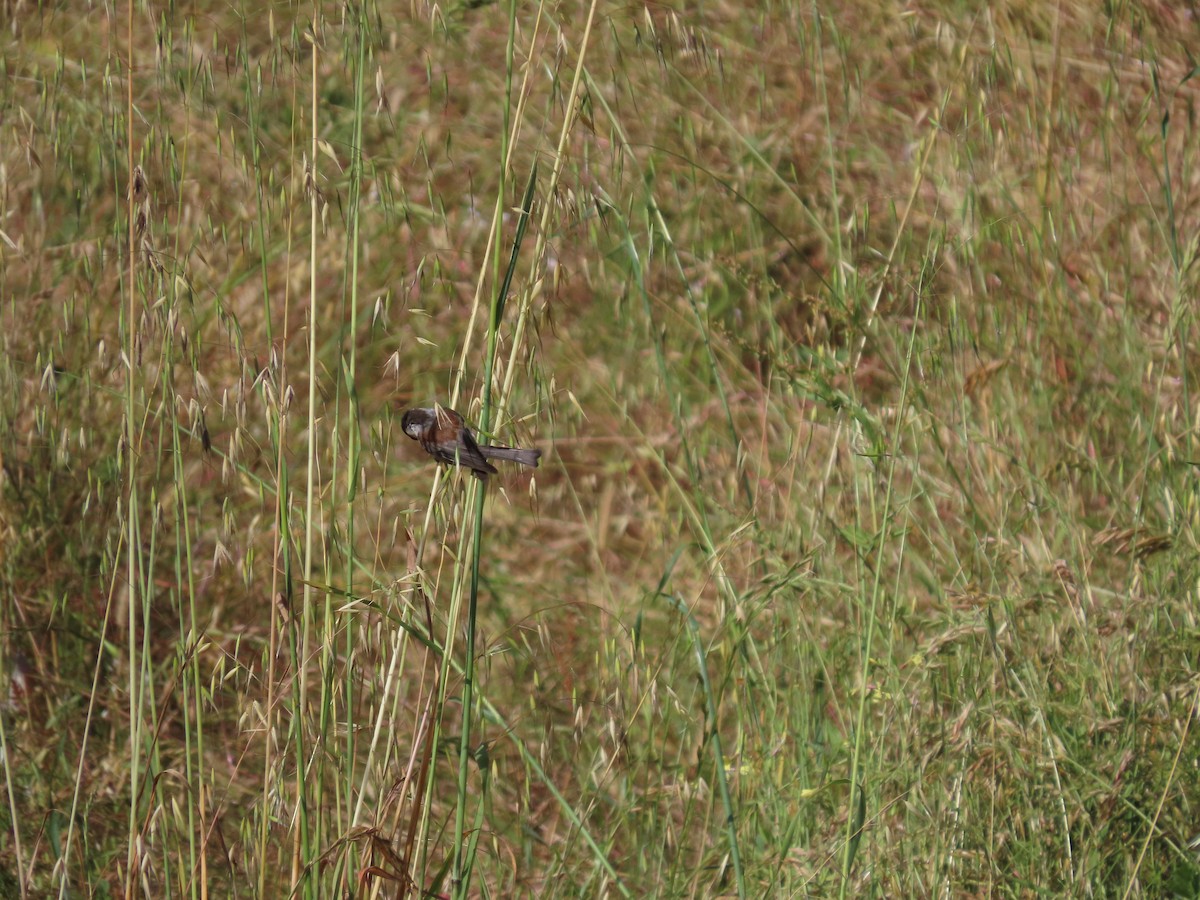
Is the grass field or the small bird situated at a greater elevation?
the small bird

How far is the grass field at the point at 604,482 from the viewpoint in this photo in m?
1.33

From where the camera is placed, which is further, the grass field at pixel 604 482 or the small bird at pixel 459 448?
the grass field at pixel 604 482

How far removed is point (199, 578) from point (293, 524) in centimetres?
83

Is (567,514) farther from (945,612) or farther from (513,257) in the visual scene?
(513,257)

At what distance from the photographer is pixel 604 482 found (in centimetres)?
307

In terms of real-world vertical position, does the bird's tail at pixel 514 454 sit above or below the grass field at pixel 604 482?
above

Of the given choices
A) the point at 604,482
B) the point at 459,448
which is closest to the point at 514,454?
the point at 459,448

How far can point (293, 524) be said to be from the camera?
6.59 feet

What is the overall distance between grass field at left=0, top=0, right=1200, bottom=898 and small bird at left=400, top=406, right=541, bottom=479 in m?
0.04

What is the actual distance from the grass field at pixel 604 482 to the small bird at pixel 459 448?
0.04 metres

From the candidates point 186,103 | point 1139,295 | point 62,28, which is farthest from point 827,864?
point 62,28

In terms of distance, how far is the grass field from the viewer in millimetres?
1334

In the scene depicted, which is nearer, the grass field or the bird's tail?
the bird's tail

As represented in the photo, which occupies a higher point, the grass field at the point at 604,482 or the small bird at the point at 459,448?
the small bird at the point at 459,448
